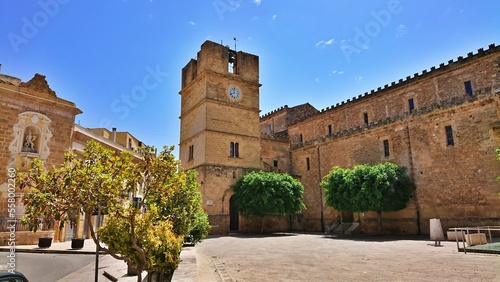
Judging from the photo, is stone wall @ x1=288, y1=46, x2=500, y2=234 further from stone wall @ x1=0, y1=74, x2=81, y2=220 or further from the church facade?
stone wall @ x1=0, y1=74, x2=81, y2=220

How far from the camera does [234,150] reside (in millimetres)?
28156

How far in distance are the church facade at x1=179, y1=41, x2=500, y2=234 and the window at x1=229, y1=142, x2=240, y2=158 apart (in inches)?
3.6

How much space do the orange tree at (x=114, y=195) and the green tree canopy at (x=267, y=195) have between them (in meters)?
18.6

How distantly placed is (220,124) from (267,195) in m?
7.89

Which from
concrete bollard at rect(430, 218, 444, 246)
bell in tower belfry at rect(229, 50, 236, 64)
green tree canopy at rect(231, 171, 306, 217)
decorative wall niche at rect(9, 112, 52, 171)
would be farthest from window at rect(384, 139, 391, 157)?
decorative wall niche at rect(9, 112, 52, 171)

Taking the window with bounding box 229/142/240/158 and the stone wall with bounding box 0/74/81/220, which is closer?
the stone wall with bounding box 0/74/81/220

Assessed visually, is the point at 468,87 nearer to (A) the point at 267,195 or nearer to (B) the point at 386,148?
(B) the point at 386,148

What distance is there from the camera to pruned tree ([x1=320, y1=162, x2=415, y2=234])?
2098 centimetres

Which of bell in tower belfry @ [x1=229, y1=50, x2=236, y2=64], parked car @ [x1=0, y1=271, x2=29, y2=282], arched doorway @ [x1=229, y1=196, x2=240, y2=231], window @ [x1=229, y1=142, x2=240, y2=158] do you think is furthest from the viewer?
bell in tower belfry @ [x1=229, y1=50, x2=236, y2=64]

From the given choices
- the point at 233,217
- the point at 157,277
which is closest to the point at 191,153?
the point at 233,217

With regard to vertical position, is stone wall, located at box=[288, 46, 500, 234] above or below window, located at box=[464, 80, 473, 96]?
below

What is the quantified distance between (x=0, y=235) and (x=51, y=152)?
4703 mm

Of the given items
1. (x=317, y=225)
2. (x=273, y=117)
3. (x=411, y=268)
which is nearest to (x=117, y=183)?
(x=411, y=268)

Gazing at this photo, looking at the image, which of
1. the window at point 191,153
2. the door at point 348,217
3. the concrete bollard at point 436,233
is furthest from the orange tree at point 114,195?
the door at point 348,217
